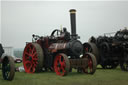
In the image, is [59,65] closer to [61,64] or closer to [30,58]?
[61,64]

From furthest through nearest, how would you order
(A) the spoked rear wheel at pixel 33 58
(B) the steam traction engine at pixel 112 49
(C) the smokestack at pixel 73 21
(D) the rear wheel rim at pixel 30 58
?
(B) the steam traction engine at pixel 112 49 → (D) the rear wheel rim at pixel 30 58 → (A) the spoked rear wheel at pixel 33 58 → (C) the smokestack at pixel 73 21

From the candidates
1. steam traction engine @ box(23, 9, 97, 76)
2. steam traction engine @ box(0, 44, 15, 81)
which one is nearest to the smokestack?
steam traction engine @ box(23, 9, 97, 76)

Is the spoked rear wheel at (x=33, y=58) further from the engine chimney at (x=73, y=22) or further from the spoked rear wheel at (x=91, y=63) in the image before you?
the spoked rear wheel at (x=91, y=63)

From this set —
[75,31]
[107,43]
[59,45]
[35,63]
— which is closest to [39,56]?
[35,63]

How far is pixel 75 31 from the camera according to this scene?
10.6m

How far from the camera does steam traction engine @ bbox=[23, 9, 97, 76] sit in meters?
10.4

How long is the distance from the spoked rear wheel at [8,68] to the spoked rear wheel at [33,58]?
2.90 metres

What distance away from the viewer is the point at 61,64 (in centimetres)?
1016

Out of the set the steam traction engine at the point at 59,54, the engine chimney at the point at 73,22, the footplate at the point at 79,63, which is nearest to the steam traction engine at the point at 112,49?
the steam traction engine at the point at 59,54

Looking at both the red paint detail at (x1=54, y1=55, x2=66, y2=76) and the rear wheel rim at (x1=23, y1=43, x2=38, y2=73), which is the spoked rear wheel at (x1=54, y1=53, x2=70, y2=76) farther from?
the rear wheel rim at (x1=23, y1=43, x2=38, y2=73)

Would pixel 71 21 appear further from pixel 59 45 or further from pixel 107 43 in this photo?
pixel 107 43

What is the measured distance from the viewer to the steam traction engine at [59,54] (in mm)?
10383

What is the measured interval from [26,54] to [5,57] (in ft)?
13.1

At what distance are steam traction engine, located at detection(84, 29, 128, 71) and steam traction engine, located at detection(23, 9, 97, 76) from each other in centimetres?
304
